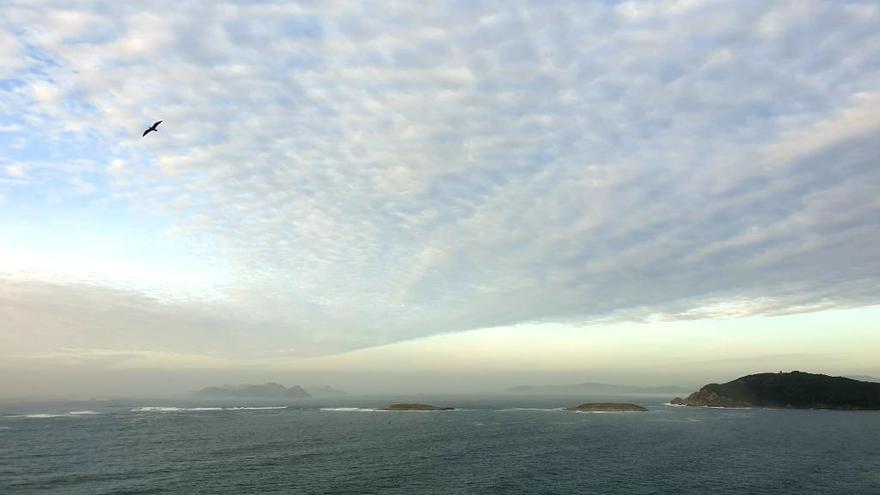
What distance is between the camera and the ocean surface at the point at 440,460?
84438 millimetres

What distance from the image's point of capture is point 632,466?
103375 mm

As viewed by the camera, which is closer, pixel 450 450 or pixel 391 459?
pixel 391 459

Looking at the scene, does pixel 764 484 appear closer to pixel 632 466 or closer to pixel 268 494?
pixel 632 466

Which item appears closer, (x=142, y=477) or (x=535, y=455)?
(x=142, y=477)

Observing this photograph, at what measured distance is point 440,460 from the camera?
111062mm

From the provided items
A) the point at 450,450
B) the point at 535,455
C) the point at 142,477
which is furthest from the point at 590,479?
the point at 142,477

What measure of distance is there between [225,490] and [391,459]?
40.5 meters

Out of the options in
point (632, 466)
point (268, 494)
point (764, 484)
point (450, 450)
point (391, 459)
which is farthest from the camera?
point (450, 450)

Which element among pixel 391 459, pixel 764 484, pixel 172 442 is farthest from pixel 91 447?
pixel 764 484

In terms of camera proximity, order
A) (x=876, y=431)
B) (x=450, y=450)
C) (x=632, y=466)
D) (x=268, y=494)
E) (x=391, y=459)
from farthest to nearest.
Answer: (x=876, y=431), (x=450, y=450), (x=391, y=459), (x=632, y=466), (x=268, y=494)

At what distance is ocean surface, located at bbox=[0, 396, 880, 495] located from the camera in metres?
84.4

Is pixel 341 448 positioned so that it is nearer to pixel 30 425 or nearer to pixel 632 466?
pixel 632 466

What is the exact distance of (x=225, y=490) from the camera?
8094cm

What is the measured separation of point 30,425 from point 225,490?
16027 centimetres
